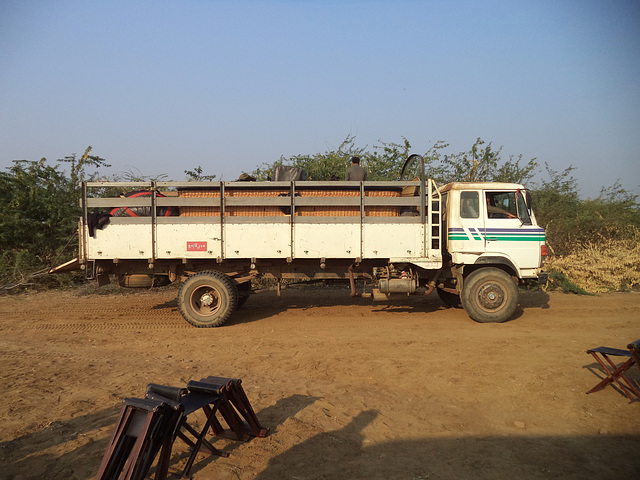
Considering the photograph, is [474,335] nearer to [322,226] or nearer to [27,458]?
[322,226]

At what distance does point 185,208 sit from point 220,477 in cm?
578

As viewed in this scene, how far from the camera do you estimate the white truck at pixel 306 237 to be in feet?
26.5

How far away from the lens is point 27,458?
3488mm

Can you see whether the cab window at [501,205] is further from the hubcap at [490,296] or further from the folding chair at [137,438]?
the folding chair at [137,438]

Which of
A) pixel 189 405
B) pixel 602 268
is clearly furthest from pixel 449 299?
pixel 189 405

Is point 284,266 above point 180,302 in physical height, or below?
above

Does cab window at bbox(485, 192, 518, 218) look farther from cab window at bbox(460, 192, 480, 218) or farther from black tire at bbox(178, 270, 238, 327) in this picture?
black tire at bbox(178, 270, 238, 327)

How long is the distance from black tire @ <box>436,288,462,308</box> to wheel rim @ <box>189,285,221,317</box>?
484 centimetres

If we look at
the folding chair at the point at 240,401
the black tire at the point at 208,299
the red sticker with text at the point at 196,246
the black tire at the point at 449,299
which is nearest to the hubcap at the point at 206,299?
the black tire at the point at 208,299

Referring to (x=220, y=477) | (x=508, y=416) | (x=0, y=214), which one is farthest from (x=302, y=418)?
(x=0, y=214)

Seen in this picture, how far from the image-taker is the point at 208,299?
829cm

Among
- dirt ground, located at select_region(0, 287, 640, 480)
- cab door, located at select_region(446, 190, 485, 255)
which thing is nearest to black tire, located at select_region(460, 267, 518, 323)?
dirt ground, located at select_region(0, 287, 640, 480)

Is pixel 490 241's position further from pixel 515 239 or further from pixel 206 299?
pixel 206 299

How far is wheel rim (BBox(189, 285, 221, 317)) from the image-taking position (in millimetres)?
8258
